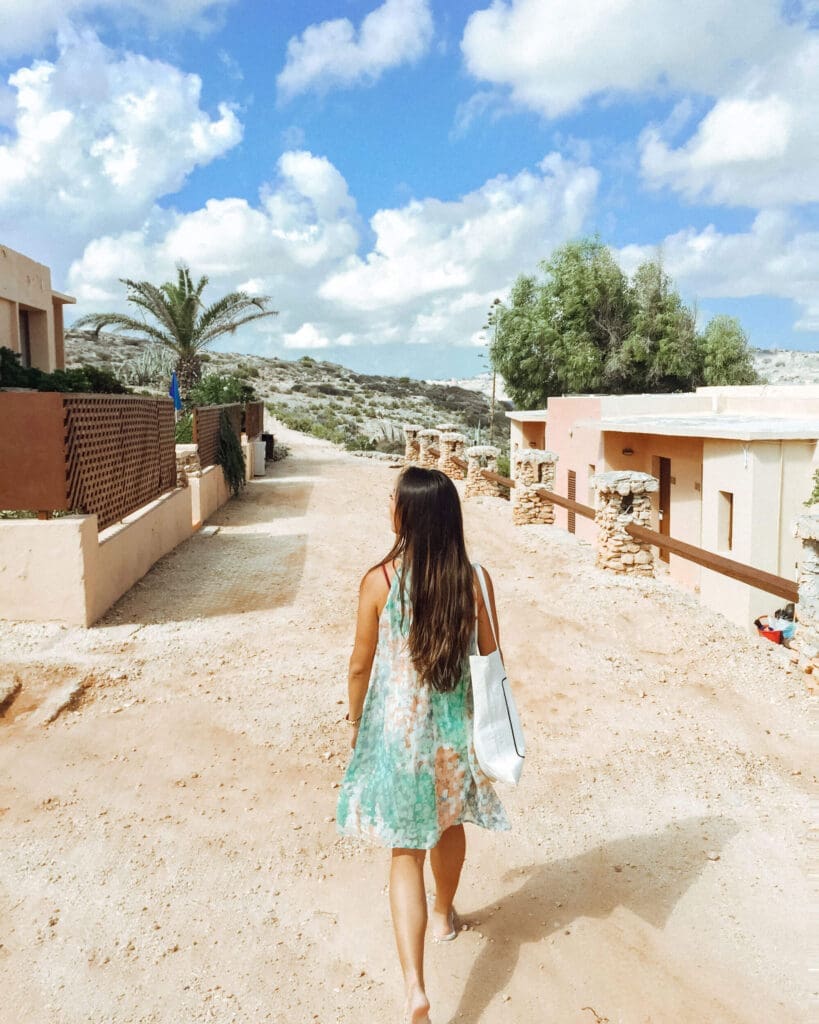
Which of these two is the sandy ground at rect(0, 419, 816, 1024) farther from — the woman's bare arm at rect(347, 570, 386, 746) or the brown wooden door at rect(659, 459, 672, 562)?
the brown wooden door at rect(659, 459, 672, 562)

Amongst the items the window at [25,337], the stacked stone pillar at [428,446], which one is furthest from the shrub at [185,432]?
the stacked stone pillar at [428,446]

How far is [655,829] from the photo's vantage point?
368cm

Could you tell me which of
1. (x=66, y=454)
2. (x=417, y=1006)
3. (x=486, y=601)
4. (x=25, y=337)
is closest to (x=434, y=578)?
(x=486, y=601)

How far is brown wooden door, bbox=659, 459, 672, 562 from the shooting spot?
55.3 ft

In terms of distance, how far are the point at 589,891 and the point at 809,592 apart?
291 centimetres

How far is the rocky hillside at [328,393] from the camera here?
38625 mm

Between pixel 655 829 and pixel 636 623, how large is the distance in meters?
3.09

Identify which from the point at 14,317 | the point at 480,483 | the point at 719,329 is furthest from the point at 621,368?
the point at 14,317

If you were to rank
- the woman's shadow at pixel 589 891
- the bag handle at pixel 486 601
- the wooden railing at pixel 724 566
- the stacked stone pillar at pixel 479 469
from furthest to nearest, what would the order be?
1. the stacked stone pillar at pixel 479 469
2. the wooden railing at pixel 724 566
3. the woman's shadow at pixel 589 891
4. the bag handle at pixel 486 601

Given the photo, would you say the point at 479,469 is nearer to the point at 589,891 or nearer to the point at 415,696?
the point at 589,891

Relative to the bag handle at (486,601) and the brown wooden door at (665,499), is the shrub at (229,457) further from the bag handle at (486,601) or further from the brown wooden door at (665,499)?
the bag handle at (486,601)

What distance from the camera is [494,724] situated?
2414 millimetres

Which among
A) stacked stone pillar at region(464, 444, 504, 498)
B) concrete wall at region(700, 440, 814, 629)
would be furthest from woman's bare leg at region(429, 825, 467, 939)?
stacked stone pillar at region(464, 444, 504, 498)

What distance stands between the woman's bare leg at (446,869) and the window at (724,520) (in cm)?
1263
